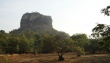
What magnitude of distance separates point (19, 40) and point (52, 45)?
27933mm

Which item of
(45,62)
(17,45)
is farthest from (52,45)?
(17,45)

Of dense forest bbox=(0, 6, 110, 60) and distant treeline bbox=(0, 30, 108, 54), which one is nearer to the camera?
dense forest bbox=(0, 6, 110, 60)

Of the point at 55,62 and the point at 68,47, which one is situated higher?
the point at 68,47

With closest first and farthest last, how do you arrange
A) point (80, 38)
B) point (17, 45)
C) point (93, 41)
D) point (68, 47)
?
1. point (68, 47)
2. point (17, 45)
3. point (93, 41)
4. point (80, 38)

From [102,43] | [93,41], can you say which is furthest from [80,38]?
[102,43]

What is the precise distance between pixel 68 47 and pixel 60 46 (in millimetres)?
2172

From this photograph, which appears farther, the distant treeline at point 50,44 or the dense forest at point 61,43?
the distant treeline at point 50,44

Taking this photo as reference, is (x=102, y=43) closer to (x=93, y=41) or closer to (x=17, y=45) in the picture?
(x=17, y=45)

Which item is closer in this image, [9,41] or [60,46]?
[60,46]

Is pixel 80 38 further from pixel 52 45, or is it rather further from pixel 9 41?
pixel 52 45

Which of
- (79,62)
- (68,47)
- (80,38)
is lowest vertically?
(79,62)

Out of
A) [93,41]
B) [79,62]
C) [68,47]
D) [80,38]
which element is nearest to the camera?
[79,62]

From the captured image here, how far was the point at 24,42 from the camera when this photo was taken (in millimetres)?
83312

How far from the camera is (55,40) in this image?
2322 inches
